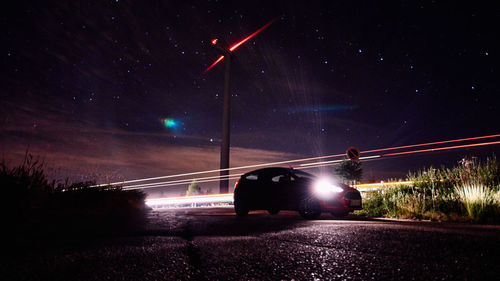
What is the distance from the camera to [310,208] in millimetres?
9484

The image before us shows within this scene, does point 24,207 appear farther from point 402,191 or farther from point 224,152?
point 224,152

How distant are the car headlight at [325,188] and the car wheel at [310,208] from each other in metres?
0.31

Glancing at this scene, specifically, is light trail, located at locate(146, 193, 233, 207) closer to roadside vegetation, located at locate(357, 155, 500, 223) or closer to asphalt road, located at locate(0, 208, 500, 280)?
roadside vegetation, located at locate(357, 155, 500, 223)

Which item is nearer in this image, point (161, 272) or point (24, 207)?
point (161, 272)

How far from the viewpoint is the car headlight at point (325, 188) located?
9.47 m

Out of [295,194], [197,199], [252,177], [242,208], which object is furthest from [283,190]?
[197,199]

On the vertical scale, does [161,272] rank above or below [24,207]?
below

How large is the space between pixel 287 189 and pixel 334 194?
1467 mm

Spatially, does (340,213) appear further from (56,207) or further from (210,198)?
(210,198)

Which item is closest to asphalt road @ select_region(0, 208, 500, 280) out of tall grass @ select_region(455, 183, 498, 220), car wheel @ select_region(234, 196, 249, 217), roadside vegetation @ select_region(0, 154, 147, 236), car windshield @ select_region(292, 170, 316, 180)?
roadside vegetation @ select_region(0, 154, 147, 236)

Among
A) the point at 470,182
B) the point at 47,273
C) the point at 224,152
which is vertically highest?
the point at 224,152

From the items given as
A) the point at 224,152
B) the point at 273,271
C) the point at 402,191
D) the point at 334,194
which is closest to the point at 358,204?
the point at 334,194

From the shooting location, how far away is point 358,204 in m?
9.93

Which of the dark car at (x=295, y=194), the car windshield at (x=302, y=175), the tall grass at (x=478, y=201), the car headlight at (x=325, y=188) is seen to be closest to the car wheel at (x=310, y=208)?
the dark car at (x=295, y=194)
